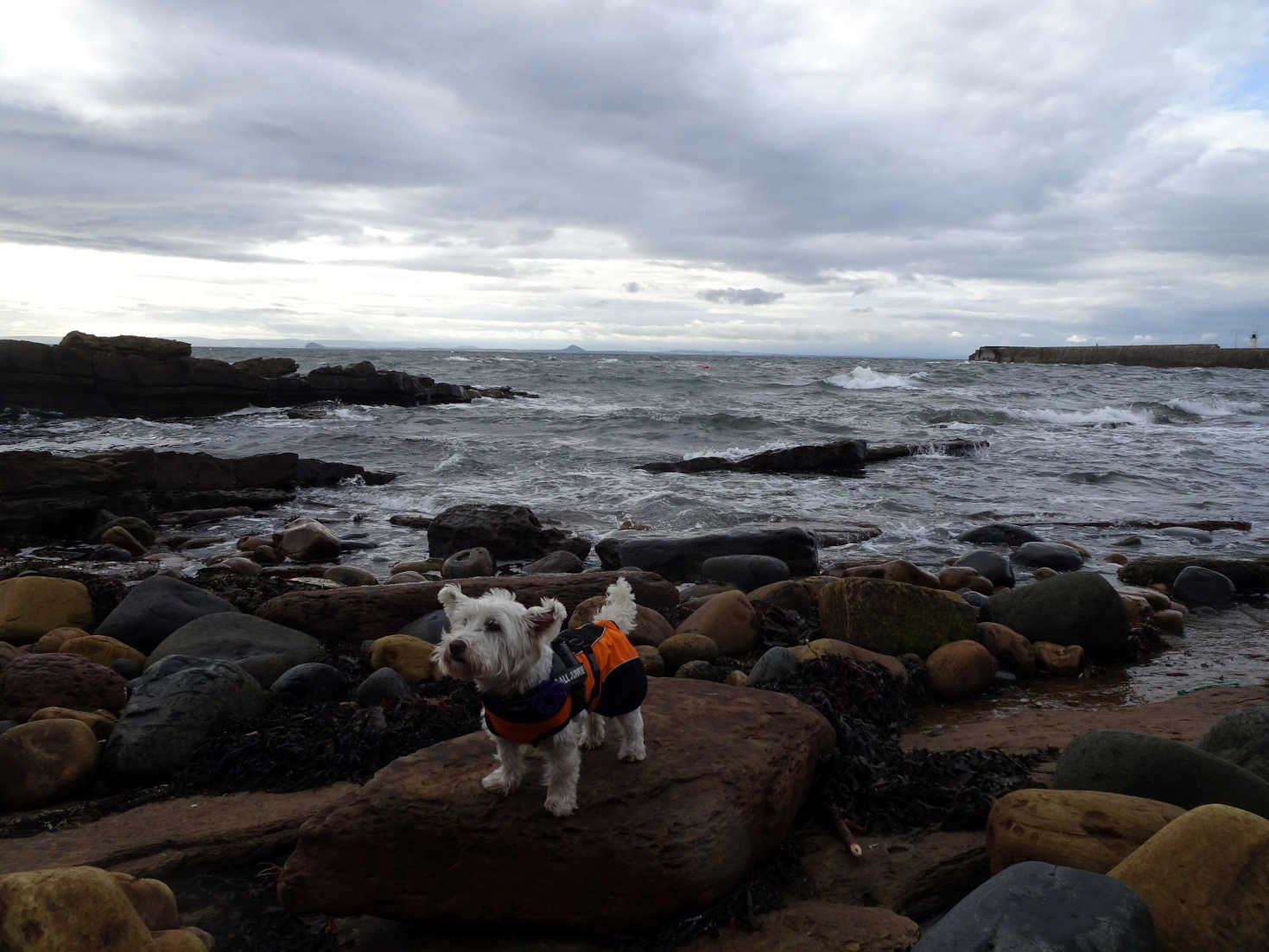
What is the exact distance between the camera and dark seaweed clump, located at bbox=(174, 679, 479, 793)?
18.1ft

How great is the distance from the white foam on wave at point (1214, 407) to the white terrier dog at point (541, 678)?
126 ft

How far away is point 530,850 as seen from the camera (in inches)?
153

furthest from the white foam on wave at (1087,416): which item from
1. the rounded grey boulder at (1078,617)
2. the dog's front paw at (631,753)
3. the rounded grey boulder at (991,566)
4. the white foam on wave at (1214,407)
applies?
the dog's front paw at (631,753)

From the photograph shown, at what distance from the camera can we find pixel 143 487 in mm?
17344

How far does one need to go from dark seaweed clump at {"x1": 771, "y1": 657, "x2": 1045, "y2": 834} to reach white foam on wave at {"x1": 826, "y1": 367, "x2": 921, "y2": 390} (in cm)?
4637

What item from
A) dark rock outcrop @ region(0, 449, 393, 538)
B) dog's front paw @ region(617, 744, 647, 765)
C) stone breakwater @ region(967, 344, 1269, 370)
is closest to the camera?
dog's front paw @ region(617, 744, 647, 765)

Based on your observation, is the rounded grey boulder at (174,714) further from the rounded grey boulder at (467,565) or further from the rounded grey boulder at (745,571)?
the rounded grey boulder at (745,571)

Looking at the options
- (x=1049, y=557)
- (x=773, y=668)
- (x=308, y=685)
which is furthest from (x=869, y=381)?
(x=308, y=685)

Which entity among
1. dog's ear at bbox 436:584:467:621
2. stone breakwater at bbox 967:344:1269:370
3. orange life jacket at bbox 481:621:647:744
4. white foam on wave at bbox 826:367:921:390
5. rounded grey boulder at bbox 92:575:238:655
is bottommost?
rounded grey boulder at bbox 92:575:238:655

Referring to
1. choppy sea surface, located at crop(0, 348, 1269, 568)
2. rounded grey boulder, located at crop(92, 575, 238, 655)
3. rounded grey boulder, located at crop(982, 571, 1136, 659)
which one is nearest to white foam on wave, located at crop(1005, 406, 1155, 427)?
choppy sea surface, located at crop(0, 348, 1269, 568)

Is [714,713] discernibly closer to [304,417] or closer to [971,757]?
[971,757]

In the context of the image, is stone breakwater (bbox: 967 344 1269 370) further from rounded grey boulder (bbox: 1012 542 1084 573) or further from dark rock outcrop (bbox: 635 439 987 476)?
rounded grey boulder (bbox: 1012 542 1084 573)

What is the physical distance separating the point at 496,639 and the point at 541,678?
291mm

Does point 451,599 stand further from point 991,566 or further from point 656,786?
point 991,566
